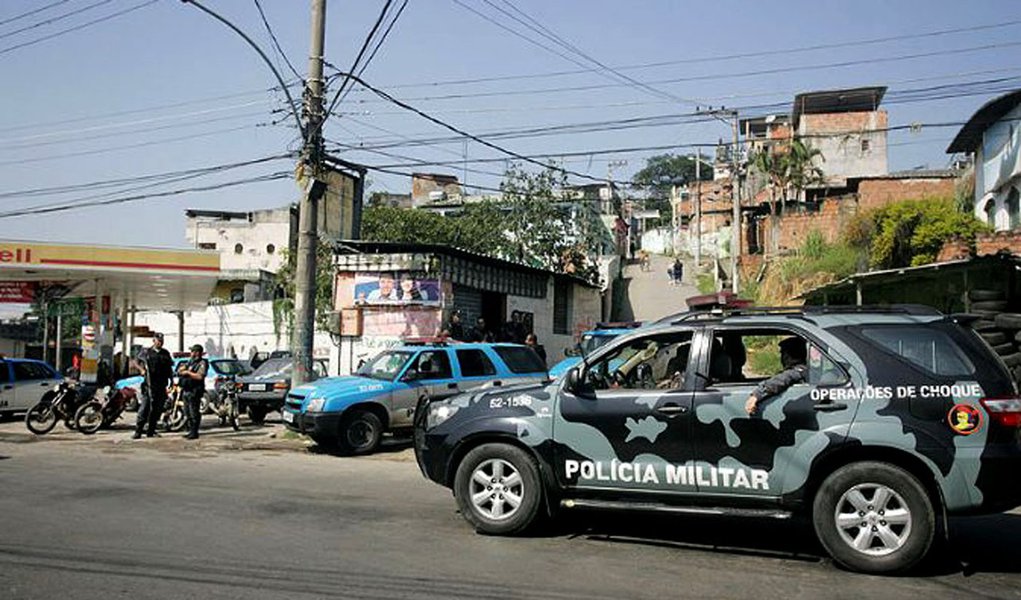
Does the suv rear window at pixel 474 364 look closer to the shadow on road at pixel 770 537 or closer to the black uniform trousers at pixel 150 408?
the black uniform trousers at pixel 150 408

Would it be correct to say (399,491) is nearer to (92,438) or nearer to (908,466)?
(908,466)

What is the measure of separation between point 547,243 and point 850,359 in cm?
3702

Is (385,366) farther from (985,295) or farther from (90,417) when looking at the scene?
(985,295)

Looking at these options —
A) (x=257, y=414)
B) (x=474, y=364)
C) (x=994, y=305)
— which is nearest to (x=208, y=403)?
(x=257, y=414)

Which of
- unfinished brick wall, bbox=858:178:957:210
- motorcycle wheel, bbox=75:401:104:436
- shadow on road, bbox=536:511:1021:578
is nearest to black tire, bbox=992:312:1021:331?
shadow on road, bbox=536:511:1021:578

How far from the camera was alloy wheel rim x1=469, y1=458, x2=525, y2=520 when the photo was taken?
24.5 ft

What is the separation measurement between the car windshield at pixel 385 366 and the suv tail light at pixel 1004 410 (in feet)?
31.9

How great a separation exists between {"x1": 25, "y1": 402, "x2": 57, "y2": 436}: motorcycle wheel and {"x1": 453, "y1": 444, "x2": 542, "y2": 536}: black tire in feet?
41.4

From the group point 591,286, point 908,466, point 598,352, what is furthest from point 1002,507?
point 591,286

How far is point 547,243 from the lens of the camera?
143ft

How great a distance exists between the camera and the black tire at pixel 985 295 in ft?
50.8

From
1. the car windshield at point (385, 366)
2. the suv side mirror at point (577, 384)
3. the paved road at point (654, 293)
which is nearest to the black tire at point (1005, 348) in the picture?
the car windshield at point (385, 366)

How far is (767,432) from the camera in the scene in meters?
6.67

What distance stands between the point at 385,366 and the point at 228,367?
8.16 metres
